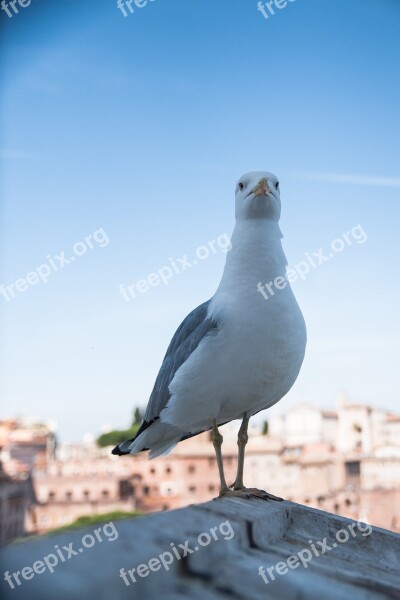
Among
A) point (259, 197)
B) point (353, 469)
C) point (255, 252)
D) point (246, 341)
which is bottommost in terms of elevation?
point (353, 469)

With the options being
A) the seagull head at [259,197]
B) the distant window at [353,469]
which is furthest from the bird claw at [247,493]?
the distant window at [353,469]

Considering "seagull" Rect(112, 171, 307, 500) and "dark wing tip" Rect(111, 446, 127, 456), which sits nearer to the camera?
"seagull" Rect(112, 171, 307, 500)

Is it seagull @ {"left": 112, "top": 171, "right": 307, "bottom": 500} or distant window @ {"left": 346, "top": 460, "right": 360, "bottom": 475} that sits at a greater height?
seagull @ {"left": 112, "top": 171, "right": 307, "bottom": 500}

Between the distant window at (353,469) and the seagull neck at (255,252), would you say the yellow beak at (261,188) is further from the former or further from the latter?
the distant window at (353,469)

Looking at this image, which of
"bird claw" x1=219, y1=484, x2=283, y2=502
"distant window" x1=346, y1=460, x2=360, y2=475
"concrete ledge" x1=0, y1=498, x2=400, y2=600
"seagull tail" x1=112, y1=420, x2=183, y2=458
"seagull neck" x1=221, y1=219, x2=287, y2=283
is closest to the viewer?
"concrete ledge" x1=0, y1=498, x2=400, y2=600

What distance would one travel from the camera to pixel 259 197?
5.20 ft

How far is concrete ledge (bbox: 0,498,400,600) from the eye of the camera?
2.16 feet

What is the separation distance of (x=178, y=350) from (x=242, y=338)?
0.21 meters

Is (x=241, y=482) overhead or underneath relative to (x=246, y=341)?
underneath

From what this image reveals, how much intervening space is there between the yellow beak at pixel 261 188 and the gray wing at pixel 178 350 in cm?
26

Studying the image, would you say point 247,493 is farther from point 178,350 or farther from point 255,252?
point 255,252

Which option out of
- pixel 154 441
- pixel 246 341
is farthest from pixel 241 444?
pixel 246 341

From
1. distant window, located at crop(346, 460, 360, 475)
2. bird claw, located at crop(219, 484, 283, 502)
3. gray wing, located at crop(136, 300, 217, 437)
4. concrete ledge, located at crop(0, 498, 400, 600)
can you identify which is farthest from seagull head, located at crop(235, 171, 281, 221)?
distant window, located at crop(346, 460, 360, 475)

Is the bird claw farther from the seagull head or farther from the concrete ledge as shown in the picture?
the seagull head
